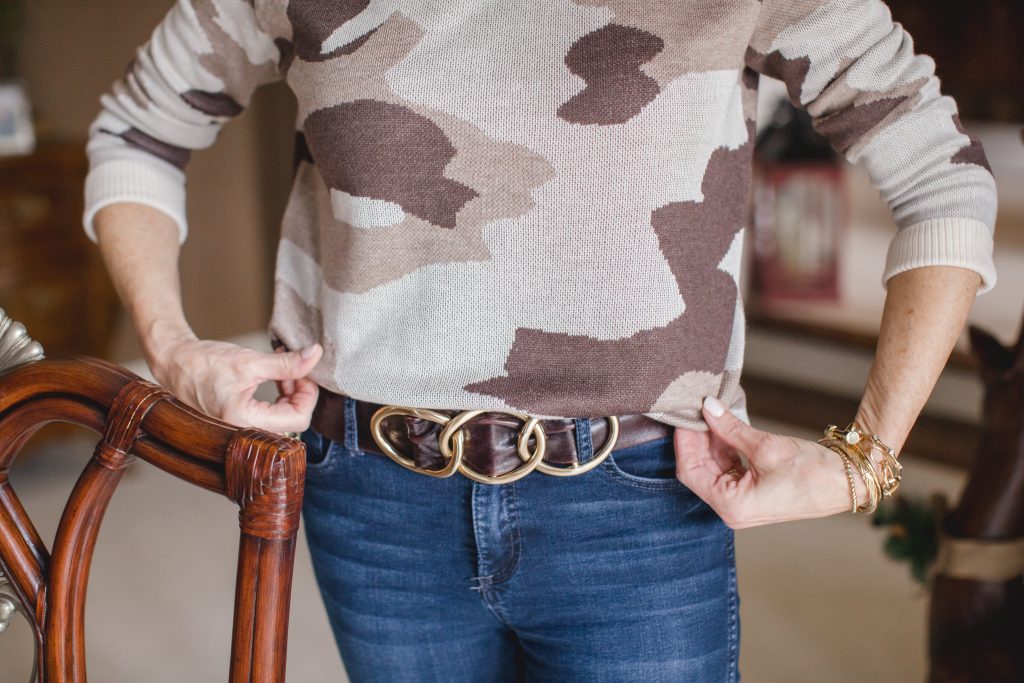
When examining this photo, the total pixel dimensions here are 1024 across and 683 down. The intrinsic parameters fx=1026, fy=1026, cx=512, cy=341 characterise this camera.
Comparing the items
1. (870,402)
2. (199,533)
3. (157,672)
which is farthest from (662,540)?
(199,533)

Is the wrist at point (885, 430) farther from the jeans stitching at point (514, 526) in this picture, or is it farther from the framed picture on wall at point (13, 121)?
the framed picture on wall at point (13, 121)

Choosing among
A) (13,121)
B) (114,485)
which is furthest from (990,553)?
(13,121)

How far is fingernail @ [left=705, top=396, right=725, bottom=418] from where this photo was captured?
79cm

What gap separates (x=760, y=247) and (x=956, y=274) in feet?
7.55

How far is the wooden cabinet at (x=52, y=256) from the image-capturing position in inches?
104

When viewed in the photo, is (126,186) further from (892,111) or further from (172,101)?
(892,111)

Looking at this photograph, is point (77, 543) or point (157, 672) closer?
point (77, 543)

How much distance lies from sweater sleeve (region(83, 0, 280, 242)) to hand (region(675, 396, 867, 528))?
0.51 m

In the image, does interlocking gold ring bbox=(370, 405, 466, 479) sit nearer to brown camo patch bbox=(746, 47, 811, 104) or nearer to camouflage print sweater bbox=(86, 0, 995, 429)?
camouflage print sweater bbox=(86, 0, 995, 429)

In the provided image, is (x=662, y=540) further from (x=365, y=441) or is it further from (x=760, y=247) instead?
(x=760, y=247)

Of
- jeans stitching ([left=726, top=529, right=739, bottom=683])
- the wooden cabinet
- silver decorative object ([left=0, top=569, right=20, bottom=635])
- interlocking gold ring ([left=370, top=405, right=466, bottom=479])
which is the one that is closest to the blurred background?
the wooden cabinet

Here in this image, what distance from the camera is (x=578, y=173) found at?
742 millimetres

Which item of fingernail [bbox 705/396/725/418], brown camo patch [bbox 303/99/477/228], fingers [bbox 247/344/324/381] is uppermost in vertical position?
brown camo patch [bbox 303/99/477/228]

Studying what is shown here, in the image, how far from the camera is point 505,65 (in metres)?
0.75
